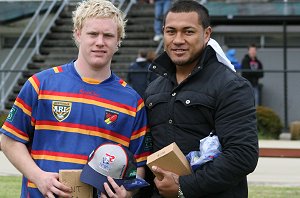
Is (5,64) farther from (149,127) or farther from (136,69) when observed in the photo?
(149,127)

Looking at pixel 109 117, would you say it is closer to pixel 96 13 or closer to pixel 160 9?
pixel 96 13

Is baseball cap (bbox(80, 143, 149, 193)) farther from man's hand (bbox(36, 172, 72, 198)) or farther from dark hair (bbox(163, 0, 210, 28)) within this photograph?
dark hair (bbox(163, 0, 210, 28))

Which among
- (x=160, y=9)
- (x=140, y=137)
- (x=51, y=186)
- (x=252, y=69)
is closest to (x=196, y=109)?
(x=140, y=137)

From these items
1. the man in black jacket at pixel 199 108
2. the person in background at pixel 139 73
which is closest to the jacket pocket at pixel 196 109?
the man in black jacket at pixel 199 108

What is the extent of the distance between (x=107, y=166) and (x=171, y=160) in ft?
1.13

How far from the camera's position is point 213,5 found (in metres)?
21.6

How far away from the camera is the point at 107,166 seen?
4.69m

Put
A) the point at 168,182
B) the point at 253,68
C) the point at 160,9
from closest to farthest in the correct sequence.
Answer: the point at 168,182 → the point at 253,68 → the point at 160,9

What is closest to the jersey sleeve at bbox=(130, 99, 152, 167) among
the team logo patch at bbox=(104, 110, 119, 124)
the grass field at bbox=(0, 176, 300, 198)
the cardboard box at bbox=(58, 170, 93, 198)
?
the team logo patch at bbox=(104, 110, 119, 124)

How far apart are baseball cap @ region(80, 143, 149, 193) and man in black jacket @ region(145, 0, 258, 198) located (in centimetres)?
19

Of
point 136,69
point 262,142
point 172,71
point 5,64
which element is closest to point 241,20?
point 136,69

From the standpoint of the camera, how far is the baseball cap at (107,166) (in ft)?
15.4

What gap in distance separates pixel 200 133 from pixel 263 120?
565 inches

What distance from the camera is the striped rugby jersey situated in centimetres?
484
